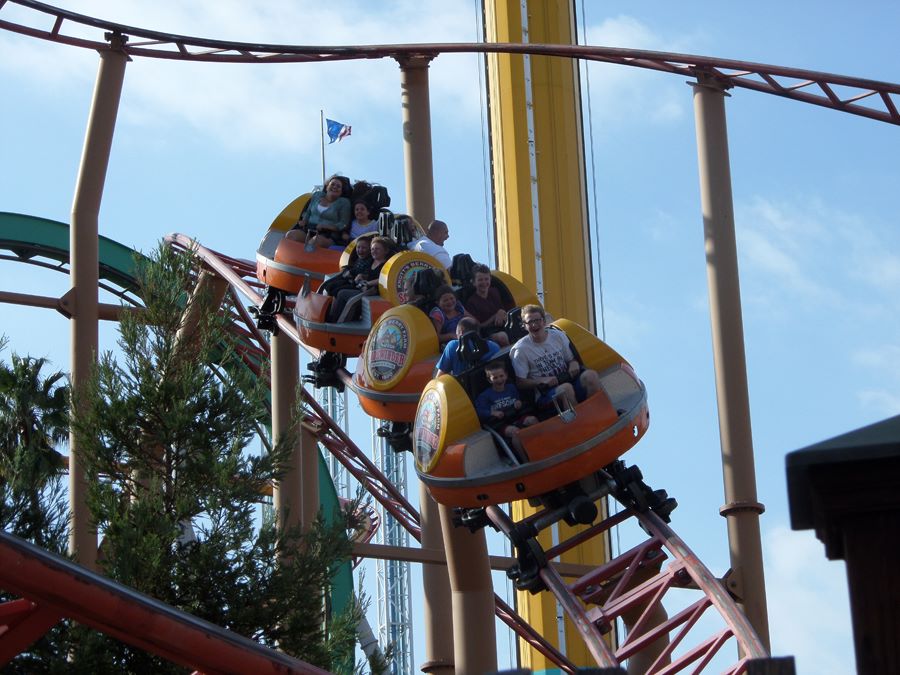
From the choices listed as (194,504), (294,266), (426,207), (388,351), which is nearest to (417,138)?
(426,207)

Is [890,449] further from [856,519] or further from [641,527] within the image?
[641,527]

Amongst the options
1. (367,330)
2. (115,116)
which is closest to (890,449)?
(367,330)

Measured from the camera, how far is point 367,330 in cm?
794

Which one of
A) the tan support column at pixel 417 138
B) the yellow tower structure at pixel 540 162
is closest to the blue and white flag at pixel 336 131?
the yellow tower structure at pixel 540 162

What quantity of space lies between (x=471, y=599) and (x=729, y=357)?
6.20 ft

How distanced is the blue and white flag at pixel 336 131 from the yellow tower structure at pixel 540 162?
3057 mm

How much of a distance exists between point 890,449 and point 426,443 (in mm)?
4656

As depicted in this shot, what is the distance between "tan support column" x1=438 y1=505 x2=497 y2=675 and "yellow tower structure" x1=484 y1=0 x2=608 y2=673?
20.3 ft

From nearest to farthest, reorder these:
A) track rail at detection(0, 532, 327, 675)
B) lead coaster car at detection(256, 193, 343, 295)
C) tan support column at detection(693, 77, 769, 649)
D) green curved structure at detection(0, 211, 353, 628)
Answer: track rail at detection(0, 532, 327, 675) < tan support column at detection(693, 77, 769, 649) < lead coaster car at detection(256, 193, 343, 295) < green curved structure at detection(0, 211, 353, 628)

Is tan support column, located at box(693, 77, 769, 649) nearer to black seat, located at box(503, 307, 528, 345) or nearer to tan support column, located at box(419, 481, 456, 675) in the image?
black seat, located at box(503, 307, 528, 345)

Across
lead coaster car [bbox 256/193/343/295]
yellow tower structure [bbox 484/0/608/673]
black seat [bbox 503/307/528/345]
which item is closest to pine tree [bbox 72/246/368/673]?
black seat [bbox 503/307/528/345]

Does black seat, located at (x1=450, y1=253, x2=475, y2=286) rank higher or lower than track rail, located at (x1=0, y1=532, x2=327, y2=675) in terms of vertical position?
higher

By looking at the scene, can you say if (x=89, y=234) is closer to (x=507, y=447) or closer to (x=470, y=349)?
(x=470, y=349)

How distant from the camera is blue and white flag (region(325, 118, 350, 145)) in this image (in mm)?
16516
